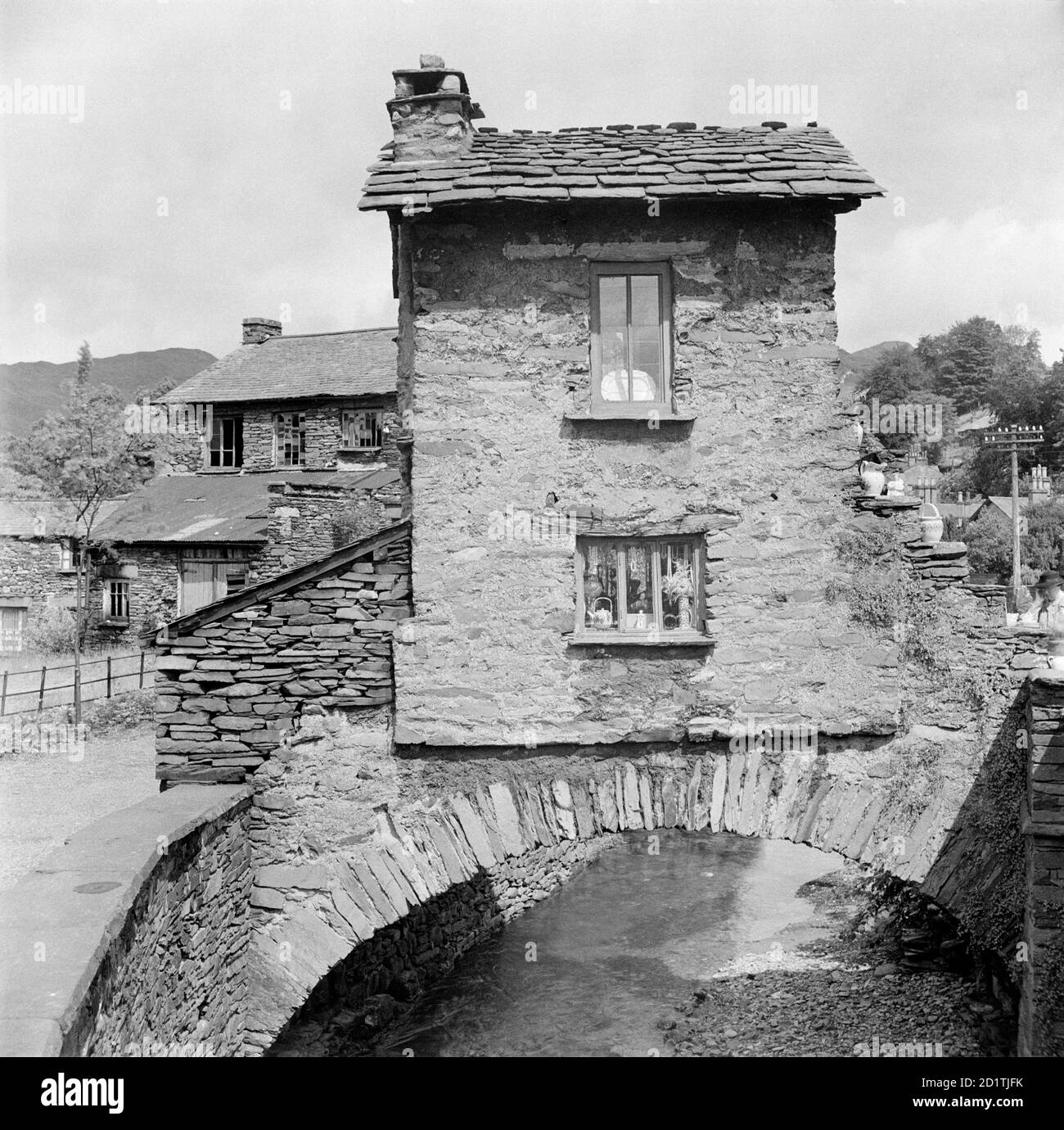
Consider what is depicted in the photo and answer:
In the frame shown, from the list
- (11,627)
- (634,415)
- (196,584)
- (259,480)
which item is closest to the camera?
(634,415)

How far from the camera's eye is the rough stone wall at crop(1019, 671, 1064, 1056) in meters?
8.29

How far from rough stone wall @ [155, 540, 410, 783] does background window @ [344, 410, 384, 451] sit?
21049 millimetres

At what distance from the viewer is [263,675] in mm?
9070

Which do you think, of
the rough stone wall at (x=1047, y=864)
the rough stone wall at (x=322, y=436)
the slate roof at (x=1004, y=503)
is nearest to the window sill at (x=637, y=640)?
the rough stone wall at (x=1047, y=864)

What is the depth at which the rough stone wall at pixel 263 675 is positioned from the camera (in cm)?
901

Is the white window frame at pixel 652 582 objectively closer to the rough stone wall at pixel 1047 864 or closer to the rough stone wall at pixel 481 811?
the rough stone wall at pixel 481 811

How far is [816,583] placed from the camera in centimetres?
920

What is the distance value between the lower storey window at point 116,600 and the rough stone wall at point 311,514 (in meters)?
5.11

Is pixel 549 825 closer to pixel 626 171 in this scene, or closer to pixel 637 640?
pixel 637 640

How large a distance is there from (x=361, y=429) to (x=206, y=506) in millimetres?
4887

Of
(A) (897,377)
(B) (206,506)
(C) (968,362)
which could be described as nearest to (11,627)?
(B) (206,506)

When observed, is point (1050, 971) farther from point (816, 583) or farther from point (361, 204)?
point (361, 204)

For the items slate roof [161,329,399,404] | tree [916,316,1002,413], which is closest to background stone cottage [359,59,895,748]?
slate roof [161,329,399,404]
